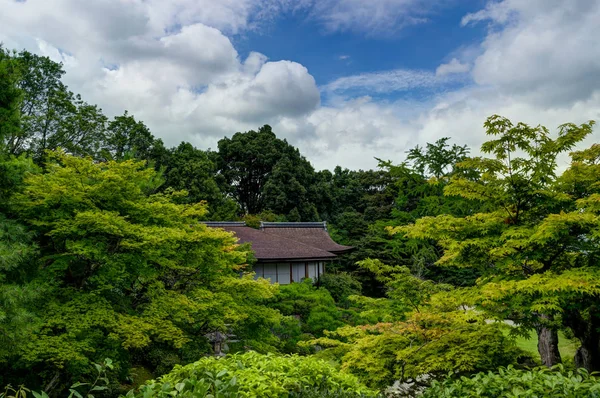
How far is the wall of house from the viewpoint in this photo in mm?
18172

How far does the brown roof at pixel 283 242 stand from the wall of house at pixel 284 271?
750 millimetres

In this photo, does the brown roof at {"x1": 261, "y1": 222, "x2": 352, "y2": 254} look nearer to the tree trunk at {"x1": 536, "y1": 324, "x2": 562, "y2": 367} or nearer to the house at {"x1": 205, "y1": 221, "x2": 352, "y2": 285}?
the house at {"x1": 205, "y1": 221, "x2": 352, "y2": 285}

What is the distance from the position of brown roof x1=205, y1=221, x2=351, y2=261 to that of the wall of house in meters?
0.75

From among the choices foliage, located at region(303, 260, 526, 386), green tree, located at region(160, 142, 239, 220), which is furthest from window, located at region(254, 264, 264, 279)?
foliage, located at region(303, 260, 526, 386)

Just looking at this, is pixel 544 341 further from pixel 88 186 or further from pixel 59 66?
pixel 59 66

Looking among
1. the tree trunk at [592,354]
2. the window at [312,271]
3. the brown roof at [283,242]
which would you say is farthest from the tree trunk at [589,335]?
the window at [312,271]

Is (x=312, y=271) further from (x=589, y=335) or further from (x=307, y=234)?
(x=589, y=335)

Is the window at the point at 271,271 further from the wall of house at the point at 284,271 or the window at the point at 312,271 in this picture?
the window at the point at 312,271

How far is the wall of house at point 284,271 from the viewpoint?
715 inches

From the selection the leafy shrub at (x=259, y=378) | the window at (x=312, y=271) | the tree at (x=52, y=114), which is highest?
the tree at (x=52, y=114)

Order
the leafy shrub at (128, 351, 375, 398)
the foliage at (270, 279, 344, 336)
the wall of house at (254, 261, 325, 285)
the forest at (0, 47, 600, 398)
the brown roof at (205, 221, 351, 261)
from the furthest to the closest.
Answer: the wall of house at (254, 261, 325, 285) < the brown roof at (205, 221, 351, 261) < the foliage at (270, 279, 344, 336) < the forest at (0, 47, 600, 398) < the leafy shrub at (128, 351, 375, 398)

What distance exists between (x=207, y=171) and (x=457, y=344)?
23.1 metres

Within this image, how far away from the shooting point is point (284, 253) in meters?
18.0

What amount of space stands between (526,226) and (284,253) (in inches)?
521
